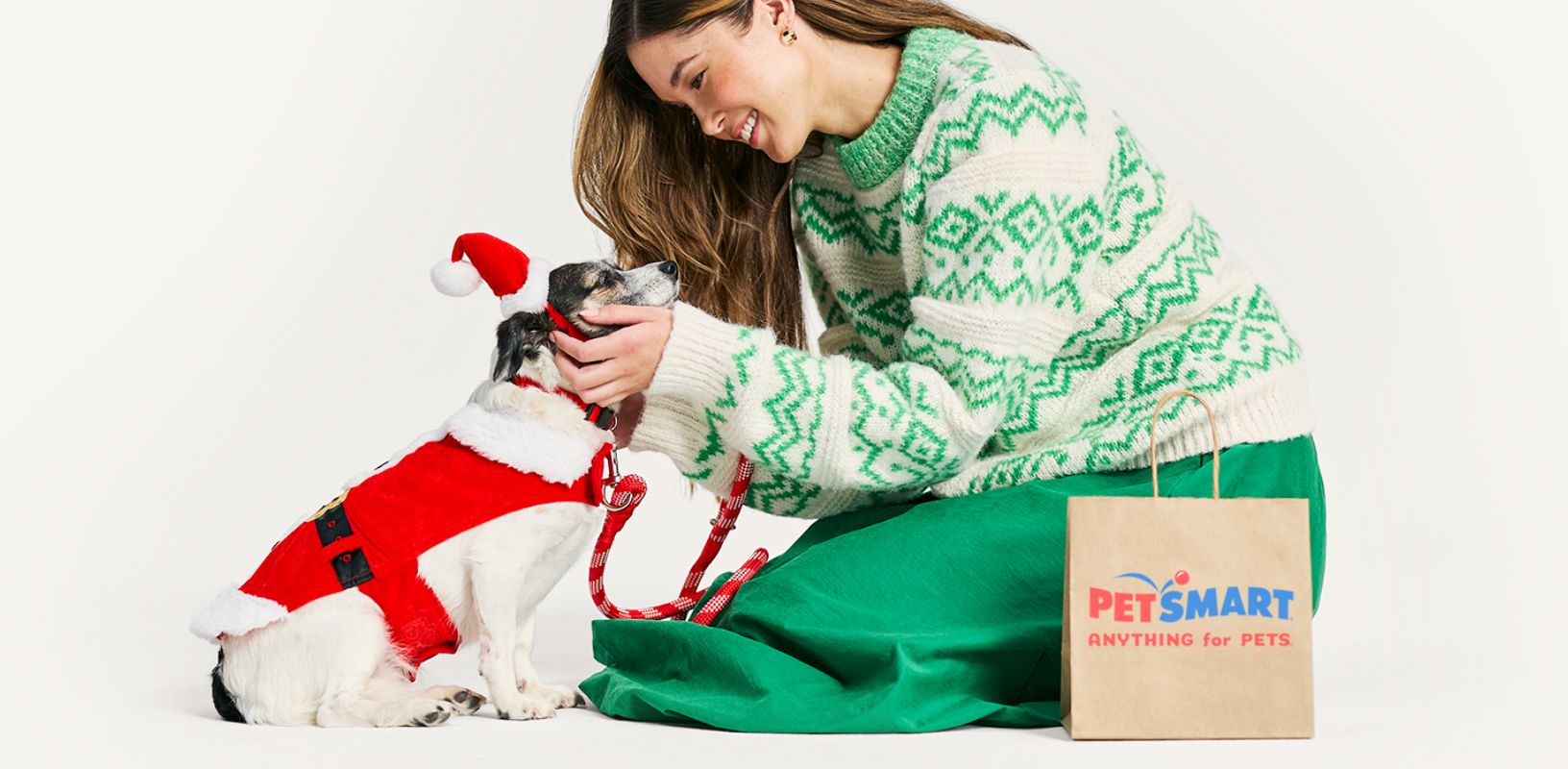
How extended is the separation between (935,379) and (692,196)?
721 mm

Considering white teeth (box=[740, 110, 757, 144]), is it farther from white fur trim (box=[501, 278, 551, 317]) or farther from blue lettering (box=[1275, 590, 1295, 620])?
blue lettering (box=[1275, 590, 1295, 620])

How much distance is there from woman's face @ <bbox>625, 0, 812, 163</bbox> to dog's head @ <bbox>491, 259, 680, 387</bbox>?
305mm

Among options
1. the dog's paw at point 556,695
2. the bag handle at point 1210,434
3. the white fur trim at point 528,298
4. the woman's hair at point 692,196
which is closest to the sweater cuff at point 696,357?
the white fur trim at point 528,298

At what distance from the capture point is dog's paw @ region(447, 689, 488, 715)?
2.49m

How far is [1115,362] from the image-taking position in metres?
2.64

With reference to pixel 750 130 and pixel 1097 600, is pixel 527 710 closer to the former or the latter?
pixel 1097 600

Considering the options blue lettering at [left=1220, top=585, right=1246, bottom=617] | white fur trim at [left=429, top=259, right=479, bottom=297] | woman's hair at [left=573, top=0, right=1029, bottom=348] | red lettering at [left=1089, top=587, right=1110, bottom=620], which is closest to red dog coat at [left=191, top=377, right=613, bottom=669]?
white fur trim at [left=429, top=259, right=479, bottom=297]

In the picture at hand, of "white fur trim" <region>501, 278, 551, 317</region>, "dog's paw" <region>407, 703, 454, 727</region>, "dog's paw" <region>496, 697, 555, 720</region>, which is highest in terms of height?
"white fur trim" <region>501, 278, 551, 317</region>

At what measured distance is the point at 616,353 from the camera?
247 cm

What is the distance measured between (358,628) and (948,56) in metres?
1.37

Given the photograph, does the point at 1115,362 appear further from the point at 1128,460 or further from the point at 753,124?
the point at 753,124

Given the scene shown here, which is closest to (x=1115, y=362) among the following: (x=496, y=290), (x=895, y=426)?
(x=895, y=426)

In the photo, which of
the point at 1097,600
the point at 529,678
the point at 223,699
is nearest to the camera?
the point at 1097,600

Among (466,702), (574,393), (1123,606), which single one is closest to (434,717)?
(466,702)
